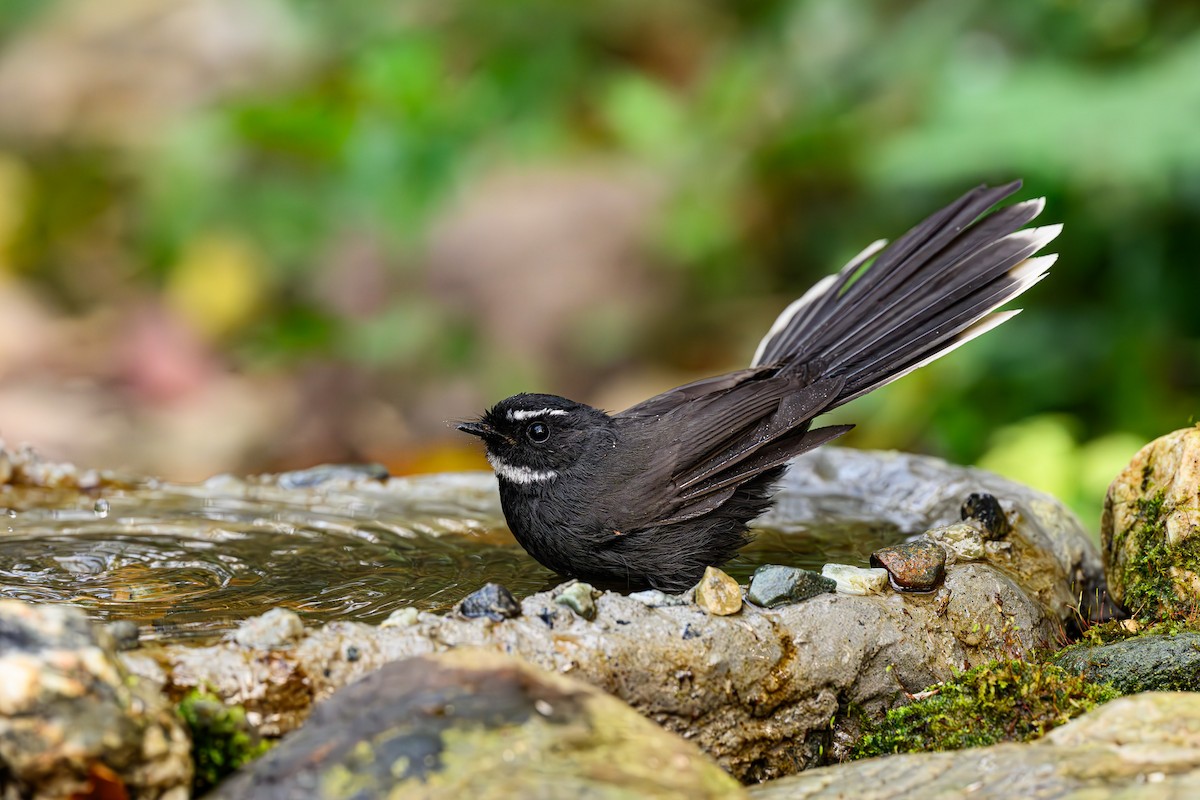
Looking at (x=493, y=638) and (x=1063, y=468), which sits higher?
(x=1063, y=468)

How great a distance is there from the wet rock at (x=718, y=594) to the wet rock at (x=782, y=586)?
0.06 meters

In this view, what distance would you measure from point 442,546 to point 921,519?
5.65 ft

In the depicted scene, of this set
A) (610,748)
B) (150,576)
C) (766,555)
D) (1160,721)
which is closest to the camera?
(610,748)

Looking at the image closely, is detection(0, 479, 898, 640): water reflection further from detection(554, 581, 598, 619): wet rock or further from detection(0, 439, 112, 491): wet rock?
detection(554, 581, 598, 619): wet rock

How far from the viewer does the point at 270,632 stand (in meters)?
2.98

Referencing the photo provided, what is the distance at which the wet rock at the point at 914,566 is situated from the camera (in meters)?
3.62

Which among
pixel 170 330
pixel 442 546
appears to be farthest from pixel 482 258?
pixel 442 546

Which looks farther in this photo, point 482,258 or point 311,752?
point 482,258

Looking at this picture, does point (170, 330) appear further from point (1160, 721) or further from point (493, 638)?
point (1160, 721)

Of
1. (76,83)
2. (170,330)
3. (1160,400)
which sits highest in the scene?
(76,83)

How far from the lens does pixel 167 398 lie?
929 cm

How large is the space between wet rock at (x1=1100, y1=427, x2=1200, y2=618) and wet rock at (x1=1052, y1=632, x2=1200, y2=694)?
1.15ft

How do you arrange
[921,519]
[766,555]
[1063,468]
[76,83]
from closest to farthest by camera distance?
[766,555], [921,519], [1063,468], [76,83]

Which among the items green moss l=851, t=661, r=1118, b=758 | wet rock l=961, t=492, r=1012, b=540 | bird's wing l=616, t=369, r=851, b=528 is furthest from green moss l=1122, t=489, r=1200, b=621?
bird's wing l=616, t=369, r=851, b=528
